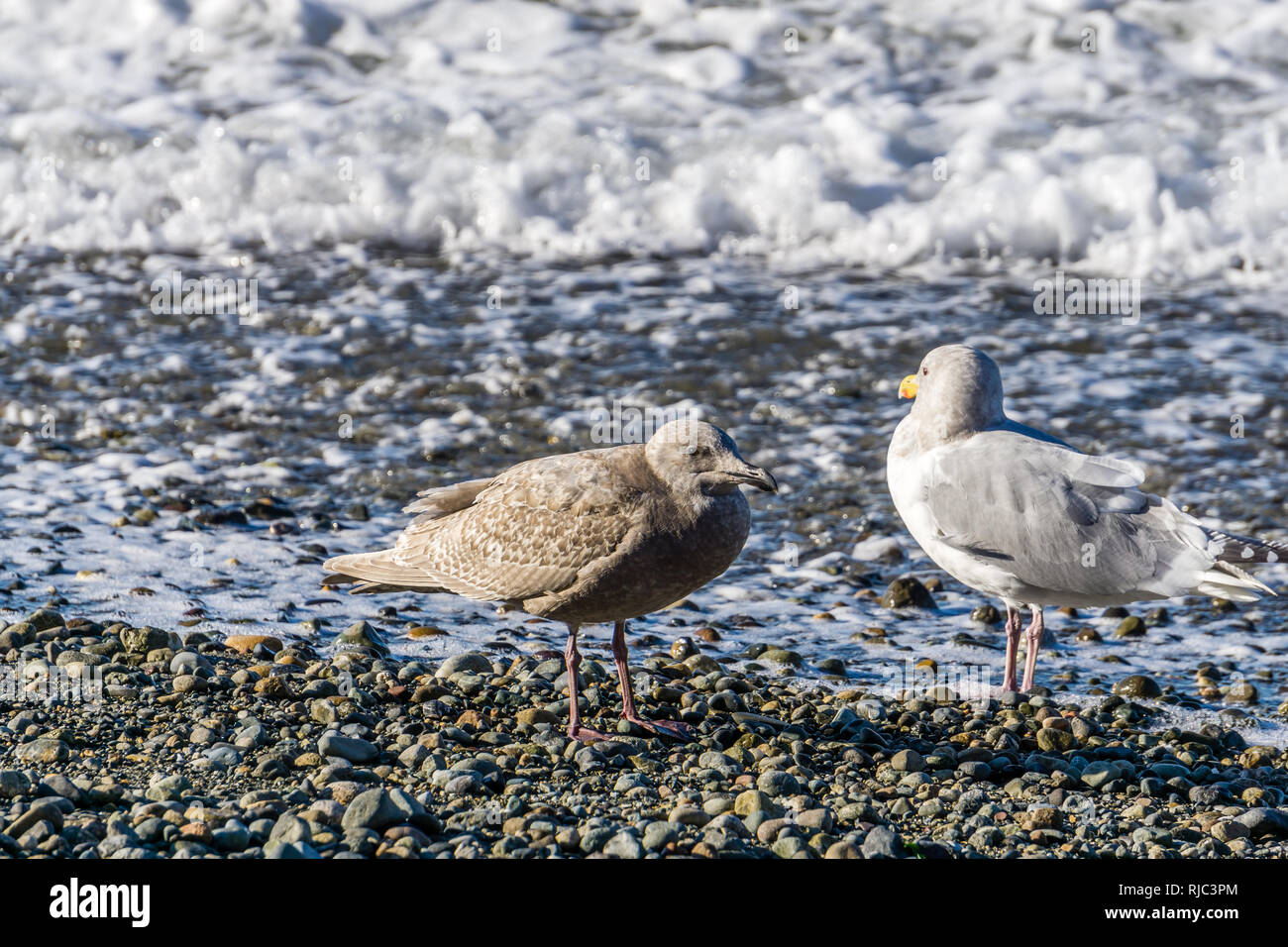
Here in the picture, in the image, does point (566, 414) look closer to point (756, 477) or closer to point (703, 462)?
point (703, 462)

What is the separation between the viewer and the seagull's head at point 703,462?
16.3 feet

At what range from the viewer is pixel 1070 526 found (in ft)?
18.9

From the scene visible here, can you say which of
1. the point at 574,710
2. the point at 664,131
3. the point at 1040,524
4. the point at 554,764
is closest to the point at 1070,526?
the point at 1040,524

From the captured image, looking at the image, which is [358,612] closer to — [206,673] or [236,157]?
[206,673]

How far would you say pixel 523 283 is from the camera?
1116 cm

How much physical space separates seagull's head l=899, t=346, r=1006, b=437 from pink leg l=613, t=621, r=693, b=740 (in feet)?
5.54

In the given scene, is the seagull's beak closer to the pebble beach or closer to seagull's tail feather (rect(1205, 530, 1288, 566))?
the pebble beach

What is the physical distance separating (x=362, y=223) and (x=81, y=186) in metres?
2.60

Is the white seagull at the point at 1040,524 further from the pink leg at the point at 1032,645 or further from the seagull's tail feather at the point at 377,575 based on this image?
the seagull's tail feather at the point at 377,575

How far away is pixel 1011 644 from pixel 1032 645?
0.09 m

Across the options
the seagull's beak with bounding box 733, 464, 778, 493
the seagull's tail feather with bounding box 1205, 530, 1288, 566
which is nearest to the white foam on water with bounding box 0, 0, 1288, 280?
the seagull's tail feather with bounding box 1205, 530, 1288, 566

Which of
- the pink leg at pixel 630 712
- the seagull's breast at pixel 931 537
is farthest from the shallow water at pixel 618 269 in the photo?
the pink leg at pixel 630 712

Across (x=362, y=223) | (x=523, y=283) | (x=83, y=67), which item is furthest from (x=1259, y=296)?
(x=83, y=67)

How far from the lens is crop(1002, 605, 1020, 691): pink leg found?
5.91 meters
